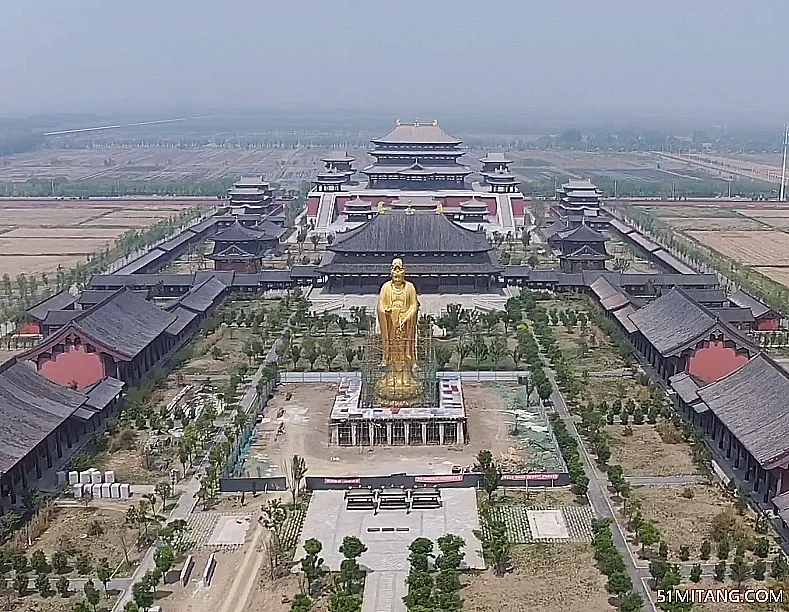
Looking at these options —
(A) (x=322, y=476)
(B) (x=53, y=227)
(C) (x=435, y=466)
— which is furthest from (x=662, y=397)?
(B) (x=53, y=227)

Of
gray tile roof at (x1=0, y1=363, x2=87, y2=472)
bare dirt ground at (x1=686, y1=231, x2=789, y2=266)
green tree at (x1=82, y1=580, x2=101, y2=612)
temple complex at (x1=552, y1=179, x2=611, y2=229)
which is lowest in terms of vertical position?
bare dirt ground at (x1=686, y1=231, x2=789, y2=266)

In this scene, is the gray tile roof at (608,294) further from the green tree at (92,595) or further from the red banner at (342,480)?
the green tree at (92,595)

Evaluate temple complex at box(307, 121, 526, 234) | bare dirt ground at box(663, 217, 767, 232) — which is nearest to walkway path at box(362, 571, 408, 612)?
temple complex at box(307, 121, 526, 234)

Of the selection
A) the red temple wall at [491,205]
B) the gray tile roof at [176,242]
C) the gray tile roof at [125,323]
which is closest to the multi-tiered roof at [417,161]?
the red temple wall at [491,205]

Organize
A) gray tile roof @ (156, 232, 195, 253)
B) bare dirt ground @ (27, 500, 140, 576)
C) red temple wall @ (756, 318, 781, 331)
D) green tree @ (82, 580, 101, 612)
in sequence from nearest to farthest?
green tree @ (82, 580, 101, 612), bare dirt ground @ (27, 500, 140, 576), red temple wall @ (756, 318, 781, 331), gray tile roof @ (156, 232, 195, 253)

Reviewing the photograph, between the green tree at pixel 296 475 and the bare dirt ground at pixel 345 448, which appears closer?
the green tree at pixel 296 475

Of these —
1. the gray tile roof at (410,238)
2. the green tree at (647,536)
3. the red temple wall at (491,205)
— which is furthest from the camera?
the red temple wall at (491,205)

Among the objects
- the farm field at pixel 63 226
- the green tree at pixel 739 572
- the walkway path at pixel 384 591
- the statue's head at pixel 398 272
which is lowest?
the farm field at pixel 63 226

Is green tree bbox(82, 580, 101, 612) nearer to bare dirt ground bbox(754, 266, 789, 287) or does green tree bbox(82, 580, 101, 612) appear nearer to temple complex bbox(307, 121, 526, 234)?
bare dirt ground bbox(754, 266, 789, 287)
